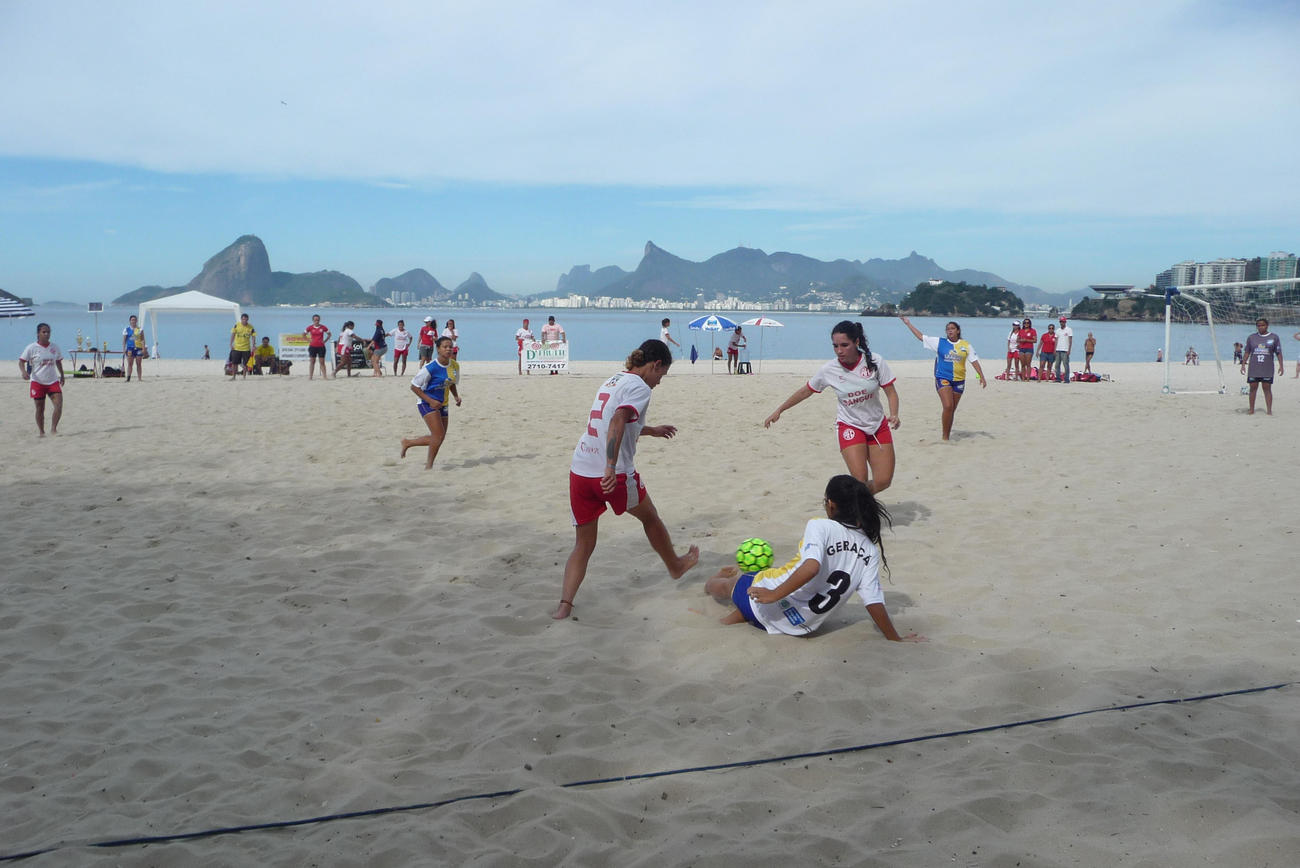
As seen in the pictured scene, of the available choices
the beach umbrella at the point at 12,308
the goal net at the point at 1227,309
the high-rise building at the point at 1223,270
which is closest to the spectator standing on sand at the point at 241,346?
the beach umbrella at the point at 12,308

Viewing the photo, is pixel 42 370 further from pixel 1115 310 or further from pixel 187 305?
pixel 1115 310

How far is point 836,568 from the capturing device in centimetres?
A: 436

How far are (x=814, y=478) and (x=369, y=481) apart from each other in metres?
4.50

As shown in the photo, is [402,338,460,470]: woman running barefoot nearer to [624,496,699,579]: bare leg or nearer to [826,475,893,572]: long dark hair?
[624,496,699,579]: bare leg

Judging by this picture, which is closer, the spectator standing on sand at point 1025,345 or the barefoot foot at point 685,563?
the barefoot foot at point 685,563

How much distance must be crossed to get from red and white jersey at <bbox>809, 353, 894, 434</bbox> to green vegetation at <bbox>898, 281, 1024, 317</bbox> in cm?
13341

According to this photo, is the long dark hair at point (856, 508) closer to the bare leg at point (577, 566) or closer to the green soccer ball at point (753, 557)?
the green soccer ball at point (753, 557)

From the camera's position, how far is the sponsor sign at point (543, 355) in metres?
24.5

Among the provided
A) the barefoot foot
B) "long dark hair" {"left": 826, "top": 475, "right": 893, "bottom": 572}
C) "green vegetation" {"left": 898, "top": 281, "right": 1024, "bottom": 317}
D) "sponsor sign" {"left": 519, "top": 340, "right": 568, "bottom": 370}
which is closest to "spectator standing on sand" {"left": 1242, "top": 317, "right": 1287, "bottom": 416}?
the barefoot foot

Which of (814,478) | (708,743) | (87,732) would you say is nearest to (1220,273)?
(814,478)

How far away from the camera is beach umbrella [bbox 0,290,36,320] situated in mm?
23359

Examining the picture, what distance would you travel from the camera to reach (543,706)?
3920 mm

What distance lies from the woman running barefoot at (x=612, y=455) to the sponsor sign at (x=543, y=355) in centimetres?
1969

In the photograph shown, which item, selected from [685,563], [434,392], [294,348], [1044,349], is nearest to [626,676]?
[685,563]
